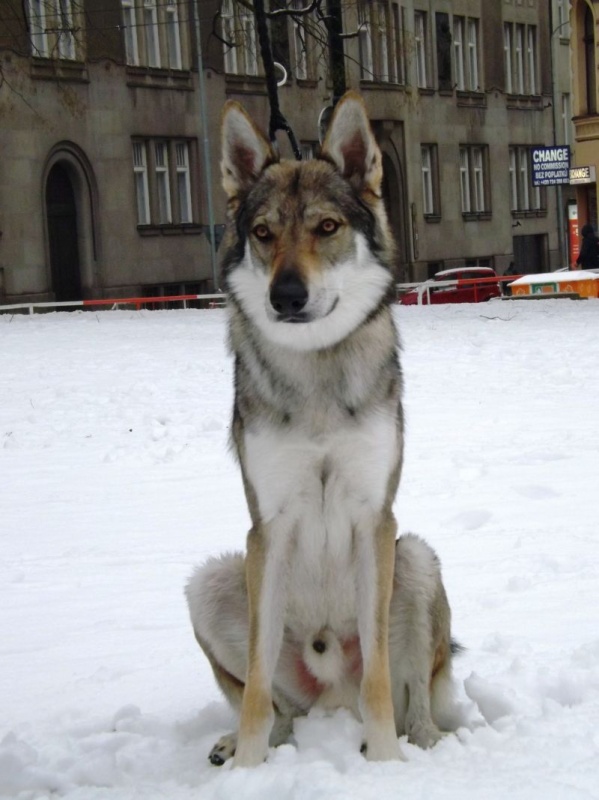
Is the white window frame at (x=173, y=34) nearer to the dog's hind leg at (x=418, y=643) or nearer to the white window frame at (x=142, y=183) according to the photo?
the white window frame at (x=142, y=183)

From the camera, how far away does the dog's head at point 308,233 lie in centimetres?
490

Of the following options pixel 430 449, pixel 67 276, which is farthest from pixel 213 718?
pixel 67 276

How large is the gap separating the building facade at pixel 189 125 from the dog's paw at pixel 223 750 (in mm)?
17670

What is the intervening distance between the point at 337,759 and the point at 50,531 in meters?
4.33

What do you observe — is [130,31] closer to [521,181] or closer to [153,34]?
[153,34]

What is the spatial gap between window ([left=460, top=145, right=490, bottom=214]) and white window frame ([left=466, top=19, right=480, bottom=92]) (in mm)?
2329

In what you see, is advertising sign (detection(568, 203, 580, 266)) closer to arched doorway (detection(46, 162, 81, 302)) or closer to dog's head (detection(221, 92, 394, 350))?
arched doorway (detection(46, 162, 81, 302))

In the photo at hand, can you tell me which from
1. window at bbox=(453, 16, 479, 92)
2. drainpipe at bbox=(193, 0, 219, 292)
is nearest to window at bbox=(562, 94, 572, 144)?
window at bbox=(453, 16, 479, 92)

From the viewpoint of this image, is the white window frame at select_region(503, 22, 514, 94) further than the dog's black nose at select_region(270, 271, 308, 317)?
Yes

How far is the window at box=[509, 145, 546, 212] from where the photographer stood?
5281cm

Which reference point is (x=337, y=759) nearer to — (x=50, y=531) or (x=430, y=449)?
(x=50, y=531)

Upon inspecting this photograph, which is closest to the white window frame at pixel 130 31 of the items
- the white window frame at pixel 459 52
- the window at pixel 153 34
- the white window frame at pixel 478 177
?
the window at pixel 153 34

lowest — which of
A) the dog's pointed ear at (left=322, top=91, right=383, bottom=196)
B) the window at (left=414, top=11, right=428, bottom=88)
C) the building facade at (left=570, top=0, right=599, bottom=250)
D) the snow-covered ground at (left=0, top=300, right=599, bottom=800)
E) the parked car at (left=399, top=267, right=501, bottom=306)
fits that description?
the snow-covered ground at (left=0, top=300, right=599, bottom=800)

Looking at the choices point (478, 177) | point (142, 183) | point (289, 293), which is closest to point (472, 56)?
point (478, 177)
